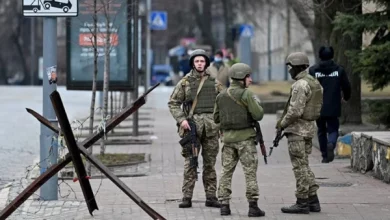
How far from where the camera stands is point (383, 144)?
42.1 feet

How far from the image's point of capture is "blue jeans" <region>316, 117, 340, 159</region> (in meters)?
15.0

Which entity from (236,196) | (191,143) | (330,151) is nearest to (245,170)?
(191,143)

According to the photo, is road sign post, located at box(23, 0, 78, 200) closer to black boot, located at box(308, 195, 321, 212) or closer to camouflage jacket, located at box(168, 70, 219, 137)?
camouflage jacket, located at box(168, 70, 219, 137)

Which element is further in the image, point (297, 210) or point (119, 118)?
point (297, 210)

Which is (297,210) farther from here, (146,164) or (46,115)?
(146,164)

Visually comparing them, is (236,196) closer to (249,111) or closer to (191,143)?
(191,143)

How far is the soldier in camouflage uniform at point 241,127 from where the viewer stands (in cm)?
1011

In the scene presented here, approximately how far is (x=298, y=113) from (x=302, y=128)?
0.67 ft

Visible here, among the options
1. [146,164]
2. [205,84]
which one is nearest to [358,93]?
[146,164]

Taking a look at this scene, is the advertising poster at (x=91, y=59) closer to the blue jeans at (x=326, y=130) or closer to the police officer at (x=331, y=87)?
the police officer at (x=331, y=87)

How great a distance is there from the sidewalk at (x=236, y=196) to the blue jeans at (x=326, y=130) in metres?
0.33

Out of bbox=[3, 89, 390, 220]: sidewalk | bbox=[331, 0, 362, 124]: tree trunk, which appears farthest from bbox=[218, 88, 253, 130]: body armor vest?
bbox=[331, 0, 362, 124]: tree trunk

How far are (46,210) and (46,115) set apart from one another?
112cm

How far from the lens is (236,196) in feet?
Result: 38.5
